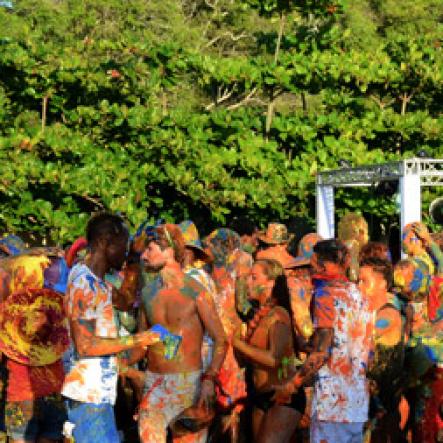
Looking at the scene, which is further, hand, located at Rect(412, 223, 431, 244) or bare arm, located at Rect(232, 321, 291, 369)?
hand, located at Rect(412, 223, 431, 244)

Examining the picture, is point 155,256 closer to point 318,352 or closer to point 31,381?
point 318,352

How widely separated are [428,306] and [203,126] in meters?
7.70

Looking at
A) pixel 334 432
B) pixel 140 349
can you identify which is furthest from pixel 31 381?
pixel 334 432

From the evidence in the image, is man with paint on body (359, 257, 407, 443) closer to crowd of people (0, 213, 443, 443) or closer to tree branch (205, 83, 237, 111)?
crowd of people (0, 213, 443, 443)

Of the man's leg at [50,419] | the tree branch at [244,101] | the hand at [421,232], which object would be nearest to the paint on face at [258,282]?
the man's leg at [50,419]

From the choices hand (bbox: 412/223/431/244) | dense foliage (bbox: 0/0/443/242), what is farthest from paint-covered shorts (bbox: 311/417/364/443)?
dense foliage (bbox: 0/0/443/242)

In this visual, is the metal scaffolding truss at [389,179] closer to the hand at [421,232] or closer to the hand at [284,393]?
the hand at [421,232]

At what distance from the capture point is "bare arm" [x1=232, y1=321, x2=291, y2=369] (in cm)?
523

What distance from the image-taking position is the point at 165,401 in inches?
194

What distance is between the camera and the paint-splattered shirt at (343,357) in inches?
184

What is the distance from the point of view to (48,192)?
12.4 metres

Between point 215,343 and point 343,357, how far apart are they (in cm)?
63

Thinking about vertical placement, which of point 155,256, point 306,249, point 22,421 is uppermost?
point 306,249

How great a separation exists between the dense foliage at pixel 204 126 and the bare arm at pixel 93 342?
24.6ft
